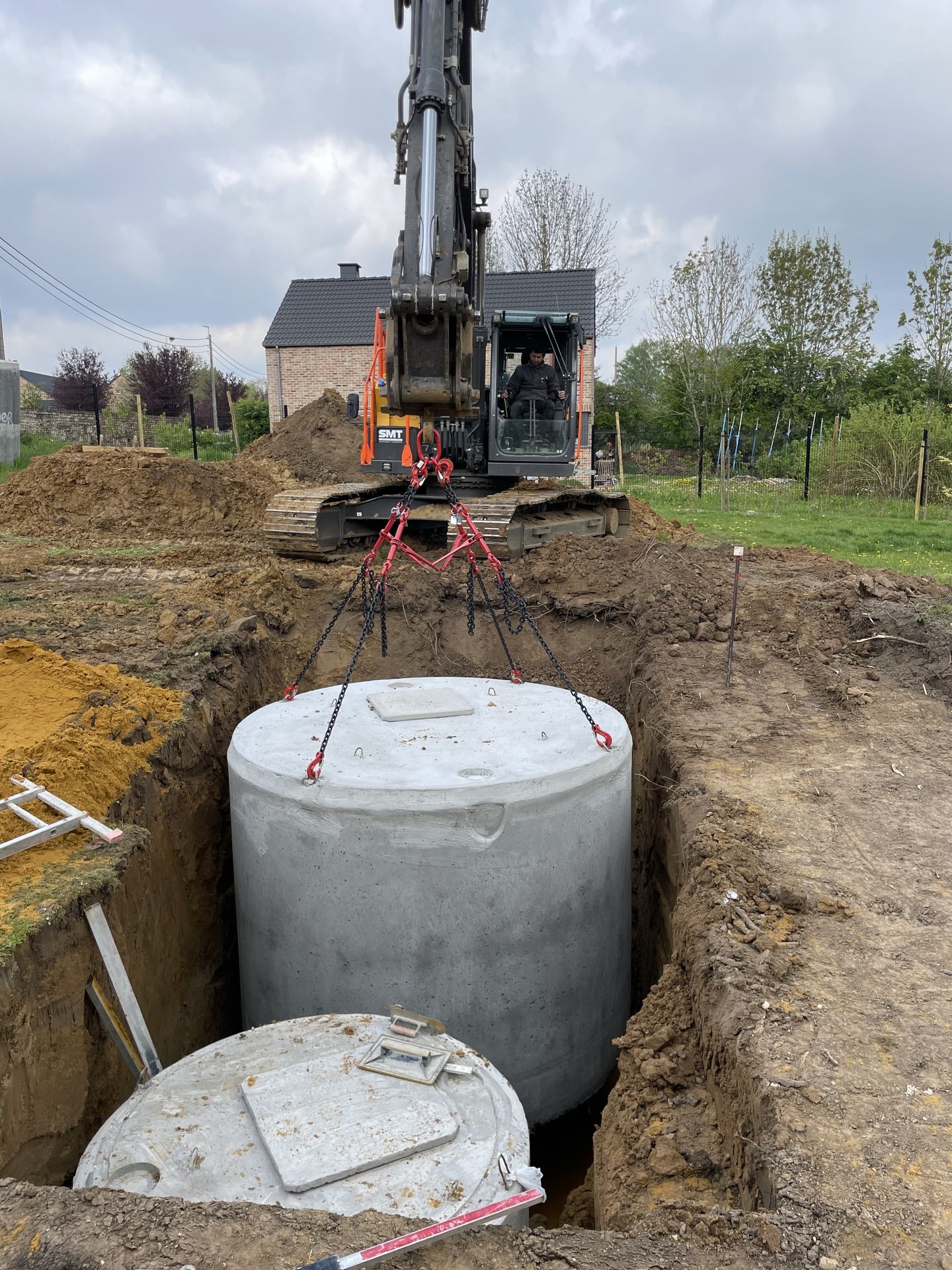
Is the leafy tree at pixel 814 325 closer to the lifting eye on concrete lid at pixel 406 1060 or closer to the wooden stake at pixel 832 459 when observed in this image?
the wooden stake at pixel 832 459

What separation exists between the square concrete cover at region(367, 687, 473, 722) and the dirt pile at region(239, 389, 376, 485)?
14388 millimetres

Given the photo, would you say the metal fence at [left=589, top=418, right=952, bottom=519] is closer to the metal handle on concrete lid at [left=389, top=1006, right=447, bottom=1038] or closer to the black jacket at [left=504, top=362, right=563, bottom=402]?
the black jacket at [left=504, top=362, right=563, bottom=402]

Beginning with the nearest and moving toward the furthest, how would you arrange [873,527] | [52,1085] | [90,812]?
1. [52,1085]
2. [90,812]
3. [873,527]

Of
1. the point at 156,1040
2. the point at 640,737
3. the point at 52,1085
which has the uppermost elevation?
the point at 640,737

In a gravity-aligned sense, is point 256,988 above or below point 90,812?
below

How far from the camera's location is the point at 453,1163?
341cm

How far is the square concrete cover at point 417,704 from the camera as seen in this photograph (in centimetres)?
574

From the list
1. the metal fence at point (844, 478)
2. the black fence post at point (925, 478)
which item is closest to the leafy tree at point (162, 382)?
the metal fence at point (844, 478)

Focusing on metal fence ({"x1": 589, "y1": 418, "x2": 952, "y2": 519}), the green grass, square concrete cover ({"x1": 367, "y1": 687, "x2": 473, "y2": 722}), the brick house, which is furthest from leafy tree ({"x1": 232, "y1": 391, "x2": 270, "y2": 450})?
square concrete cover ({"x1": 367, "y1": 687, "x2": 473, "y2": 722})

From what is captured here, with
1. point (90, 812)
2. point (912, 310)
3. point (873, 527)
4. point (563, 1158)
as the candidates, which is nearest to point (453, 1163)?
point (563, 1158)

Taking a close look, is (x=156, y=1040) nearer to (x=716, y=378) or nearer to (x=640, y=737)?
(x=640, y=737)

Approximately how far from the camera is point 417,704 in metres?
5.95

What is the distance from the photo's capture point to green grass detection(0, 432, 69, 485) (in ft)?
62.0

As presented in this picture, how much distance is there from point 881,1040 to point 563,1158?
8.85 feet
